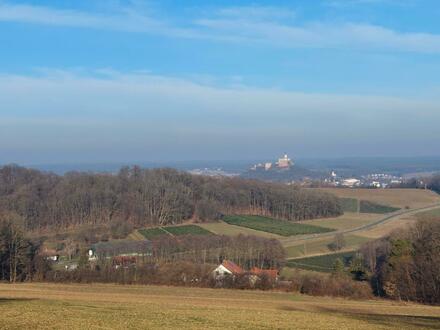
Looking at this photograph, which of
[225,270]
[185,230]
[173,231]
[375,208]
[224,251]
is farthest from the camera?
[375,208]

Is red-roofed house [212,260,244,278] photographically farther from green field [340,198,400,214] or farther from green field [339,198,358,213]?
green field [339,198,358,213]

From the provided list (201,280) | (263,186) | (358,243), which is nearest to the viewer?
(201,280)

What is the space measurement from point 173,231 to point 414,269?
43.6m

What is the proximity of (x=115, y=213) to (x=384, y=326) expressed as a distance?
240 feet

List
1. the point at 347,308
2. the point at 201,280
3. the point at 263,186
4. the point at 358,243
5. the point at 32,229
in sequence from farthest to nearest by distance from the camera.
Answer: the point at 263,186 → the point at 32,229 → the point at 358,243 → the point at 201,280 → the point at 347,308

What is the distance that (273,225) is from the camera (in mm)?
83250

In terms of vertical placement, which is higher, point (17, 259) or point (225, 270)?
point (17, 259)

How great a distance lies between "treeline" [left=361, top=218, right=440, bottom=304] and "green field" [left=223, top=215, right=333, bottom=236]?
94.6ft

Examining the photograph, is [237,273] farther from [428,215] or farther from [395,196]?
[395,196]

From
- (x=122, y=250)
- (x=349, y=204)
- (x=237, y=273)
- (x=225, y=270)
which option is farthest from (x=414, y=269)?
(x=349, y=204)

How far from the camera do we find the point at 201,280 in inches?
1630

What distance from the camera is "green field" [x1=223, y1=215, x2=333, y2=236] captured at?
77.4 meters

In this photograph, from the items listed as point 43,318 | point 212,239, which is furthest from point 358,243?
point 43,318

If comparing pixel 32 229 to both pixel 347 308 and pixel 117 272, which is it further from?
pixel 347 308
